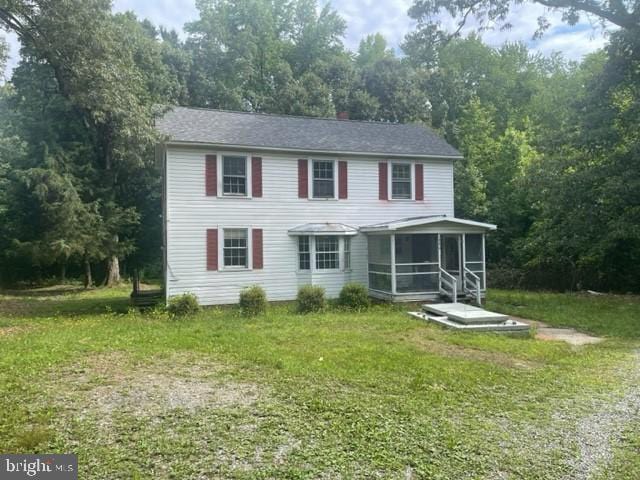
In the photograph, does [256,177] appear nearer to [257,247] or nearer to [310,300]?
[257,247]

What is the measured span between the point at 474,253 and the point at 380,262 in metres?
3.23

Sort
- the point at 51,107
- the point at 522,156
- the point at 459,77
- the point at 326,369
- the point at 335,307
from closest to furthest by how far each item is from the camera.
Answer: the point at 326,369
the point at 335,307
the point at 51,107
the point at 522,156
the point at 459,77

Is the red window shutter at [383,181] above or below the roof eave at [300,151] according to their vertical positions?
below

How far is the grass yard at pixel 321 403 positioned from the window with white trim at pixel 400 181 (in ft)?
24.4

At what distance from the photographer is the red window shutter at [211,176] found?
13.9 m

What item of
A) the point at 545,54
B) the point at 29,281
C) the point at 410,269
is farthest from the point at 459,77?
the point at 29,281

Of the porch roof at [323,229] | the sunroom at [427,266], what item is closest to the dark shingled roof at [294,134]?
the porch roof at [323,229]

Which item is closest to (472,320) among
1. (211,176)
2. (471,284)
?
(471,284)

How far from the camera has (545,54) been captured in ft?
125

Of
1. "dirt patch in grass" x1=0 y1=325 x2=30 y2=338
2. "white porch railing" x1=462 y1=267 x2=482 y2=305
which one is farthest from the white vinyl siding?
"dirt patch in grass" x1=0 y1=325 x2=30 y2=338

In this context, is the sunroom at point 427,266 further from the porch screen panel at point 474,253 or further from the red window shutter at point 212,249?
A: the red window shutter at point 212,249

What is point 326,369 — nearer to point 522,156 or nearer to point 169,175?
point 169,175

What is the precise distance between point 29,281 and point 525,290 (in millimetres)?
25108

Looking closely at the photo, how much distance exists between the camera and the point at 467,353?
7.69m
